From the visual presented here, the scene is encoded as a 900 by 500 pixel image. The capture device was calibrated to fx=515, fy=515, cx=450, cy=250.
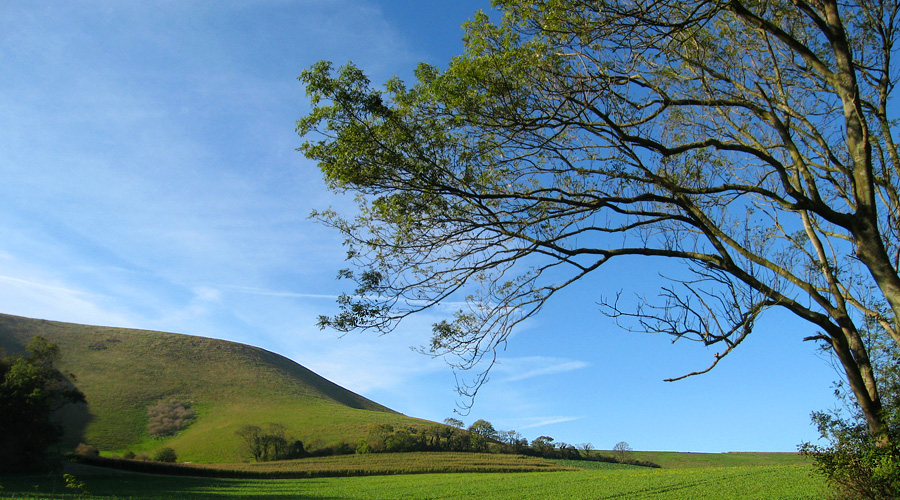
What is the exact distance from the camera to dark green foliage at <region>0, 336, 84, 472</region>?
35.0m

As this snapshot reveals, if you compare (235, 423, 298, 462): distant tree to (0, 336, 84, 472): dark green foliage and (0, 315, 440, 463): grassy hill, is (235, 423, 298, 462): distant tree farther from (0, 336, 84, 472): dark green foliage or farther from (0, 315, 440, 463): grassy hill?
(0, 336, 84, 472): dark green foliage

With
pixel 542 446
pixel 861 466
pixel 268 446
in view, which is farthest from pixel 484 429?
pixel 861 466

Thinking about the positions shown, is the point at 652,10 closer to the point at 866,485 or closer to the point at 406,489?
the point at 866,485

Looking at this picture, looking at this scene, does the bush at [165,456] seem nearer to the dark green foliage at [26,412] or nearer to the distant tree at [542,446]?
the dark green foliage at [26,412]

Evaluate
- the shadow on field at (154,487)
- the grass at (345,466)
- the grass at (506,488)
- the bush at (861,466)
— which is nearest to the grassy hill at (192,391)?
the grass at (345,466)

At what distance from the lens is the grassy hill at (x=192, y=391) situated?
7244cm

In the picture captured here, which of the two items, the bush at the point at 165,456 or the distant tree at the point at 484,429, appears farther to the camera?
the distant tree at the point at 484,429

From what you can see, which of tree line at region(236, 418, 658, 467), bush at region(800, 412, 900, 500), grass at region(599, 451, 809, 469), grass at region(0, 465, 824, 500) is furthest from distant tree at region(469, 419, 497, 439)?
bush at region(800, 412, 900, 500)

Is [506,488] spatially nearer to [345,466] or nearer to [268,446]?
[345,466]

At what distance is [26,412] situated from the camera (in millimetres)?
35875

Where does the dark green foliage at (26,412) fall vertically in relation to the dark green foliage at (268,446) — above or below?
above

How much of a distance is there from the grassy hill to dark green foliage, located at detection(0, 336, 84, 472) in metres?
32.1

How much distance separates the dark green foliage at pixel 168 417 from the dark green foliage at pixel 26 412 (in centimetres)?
4139

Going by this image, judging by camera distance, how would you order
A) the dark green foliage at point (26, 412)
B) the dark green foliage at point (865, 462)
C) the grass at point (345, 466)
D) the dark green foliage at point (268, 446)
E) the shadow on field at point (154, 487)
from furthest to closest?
the dark green foliage at point (268, 446) < the grass at point (345, 466) < the dark green foliage at point (26, 412) < the shadow on field at point (154, 487) < the dark green foliage at point (865, 462)
